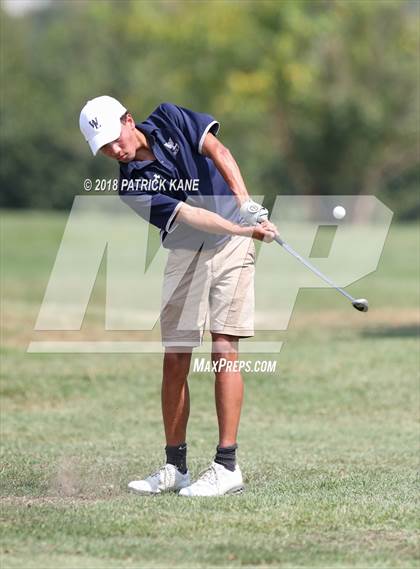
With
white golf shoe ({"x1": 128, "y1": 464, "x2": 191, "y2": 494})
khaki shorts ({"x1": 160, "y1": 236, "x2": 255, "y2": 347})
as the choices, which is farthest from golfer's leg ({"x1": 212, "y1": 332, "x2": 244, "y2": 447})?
white golf shoe ({"x1": 128, "y1": 464, "x2": 191, "y2": 494})

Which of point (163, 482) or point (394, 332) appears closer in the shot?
point (163, 482)

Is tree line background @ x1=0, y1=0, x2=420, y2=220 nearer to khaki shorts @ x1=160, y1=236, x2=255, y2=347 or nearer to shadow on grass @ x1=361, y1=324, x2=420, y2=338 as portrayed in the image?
shadow on grass @ x1=361, y1=324, x2=420, y2=338

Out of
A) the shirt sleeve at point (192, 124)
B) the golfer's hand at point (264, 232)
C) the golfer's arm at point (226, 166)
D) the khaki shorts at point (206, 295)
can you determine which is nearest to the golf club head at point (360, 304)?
the khaki shorts at point (206, 295)

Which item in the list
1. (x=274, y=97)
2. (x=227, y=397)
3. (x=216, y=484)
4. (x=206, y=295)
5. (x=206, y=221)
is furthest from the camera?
(x=274, y=97)

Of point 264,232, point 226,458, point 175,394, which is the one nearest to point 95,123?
point 264,232

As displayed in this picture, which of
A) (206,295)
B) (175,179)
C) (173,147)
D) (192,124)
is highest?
(192,124)

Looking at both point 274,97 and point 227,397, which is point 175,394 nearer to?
point 227,397

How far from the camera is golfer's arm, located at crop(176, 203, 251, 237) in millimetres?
6812

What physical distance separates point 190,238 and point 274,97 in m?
47.0

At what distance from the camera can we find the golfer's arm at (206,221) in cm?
681

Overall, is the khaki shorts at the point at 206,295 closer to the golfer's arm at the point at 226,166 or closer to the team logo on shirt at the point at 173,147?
the golfer's arm at the point at 226,166

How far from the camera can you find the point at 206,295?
7.15 m

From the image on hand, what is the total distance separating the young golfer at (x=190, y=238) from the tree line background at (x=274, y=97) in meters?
44.1

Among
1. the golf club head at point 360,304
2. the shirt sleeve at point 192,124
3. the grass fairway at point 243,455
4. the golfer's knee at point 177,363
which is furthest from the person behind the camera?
the golf club head at point 360,304
